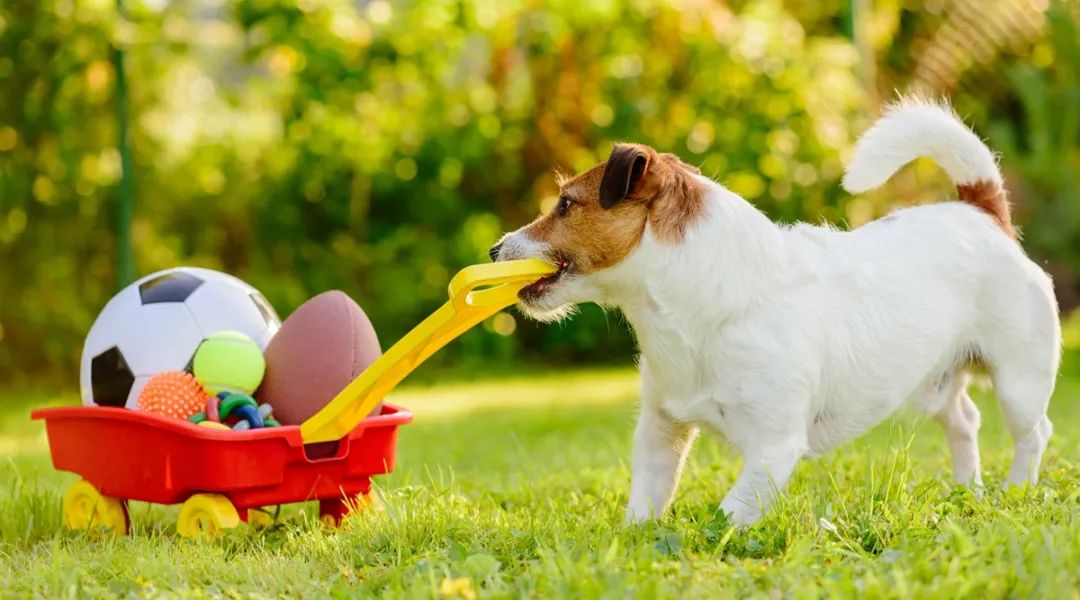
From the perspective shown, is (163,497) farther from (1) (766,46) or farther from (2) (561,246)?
(1) (766,46)

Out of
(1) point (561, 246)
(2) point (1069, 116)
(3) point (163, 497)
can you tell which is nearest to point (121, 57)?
(3) point (163, 497)

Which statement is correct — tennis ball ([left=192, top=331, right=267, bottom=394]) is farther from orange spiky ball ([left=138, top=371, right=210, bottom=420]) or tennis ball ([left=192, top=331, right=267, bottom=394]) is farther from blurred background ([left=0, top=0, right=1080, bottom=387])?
blurred background ([left=0, top=0, right=1080, bottom=387])

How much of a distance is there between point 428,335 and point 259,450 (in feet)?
2.15

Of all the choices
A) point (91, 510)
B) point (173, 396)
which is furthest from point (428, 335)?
point (91, 510)

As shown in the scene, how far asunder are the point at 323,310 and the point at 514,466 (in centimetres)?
176

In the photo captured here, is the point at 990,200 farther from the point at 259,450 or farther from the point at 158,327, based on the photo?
the point at 158,327

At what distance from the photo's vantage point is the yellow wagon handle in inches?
145

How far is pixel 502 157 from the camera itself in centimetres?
1034

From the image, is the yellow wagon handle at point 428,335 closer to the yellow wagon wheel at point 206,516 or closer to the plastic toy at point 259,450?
the plastic toy at point 259,450

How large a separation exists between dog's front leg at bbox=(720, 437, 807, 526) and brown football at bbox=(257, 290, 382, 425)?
54.4 inches

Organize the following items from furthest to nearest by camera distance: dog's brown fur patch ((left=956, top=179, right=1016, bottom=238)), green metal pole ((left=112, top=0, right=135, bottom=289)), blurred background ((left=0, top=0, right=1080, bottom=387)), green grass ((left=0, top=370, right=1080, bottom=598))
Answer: blurred background ((left=0, top=0, right=1080, bottom=387)) → green metal pole ((left=112, top=0, right=135, bottom=289)) → dog's brown fur patch ((left=956, top=179, right=1016, bottom=238)) → green grass ((left=0, top=370, right=1080, bottom=598))

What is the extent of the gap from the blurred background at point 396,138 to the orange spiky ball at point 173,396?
15.1ft

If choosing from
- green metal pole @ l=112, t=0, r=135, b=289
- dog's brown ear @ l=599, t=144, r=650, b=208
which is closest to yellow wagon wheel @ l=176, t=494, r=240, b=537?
dog's brown ear @ l=599, t=144, r=650, b=208

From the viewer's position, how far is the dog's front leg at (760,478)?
141 inches
